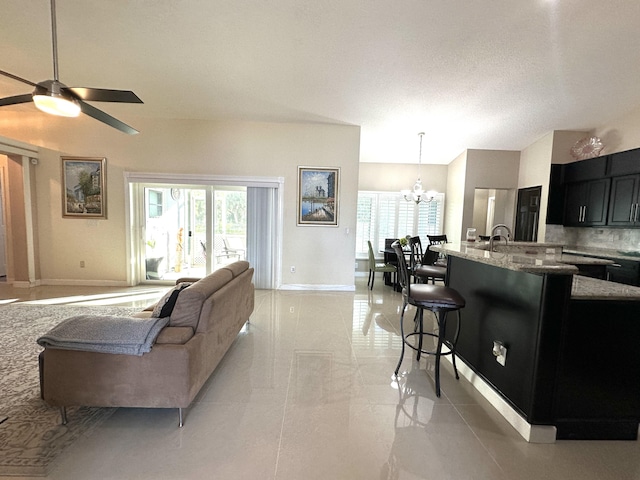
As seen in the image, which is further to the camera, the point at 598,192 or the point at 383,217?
the point at 383,217

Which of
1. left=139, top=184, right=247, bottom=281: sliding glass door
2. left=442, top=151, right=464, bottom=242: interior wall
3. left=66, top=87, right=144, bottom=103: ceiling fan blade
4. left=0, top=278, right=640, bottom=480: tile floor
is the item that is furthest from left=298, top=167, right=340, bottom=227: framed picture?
left=66, top=87, right=144, bottom=103: ceiling fan blade

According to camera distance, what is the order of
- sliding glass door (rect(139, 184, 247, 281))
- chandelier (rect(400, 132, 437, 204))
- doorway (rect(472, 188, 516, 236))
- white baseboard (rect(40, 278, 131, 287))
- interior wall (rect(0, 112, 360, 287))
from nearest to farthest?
interior wall (rect(0, 112, 360, 287)) < white baseboard (rect(40, 278, 131, 287)) < sliding glass door (rect(139, 184, 247, 281)) < chandelier (rect(400, 132, 437, 204)) < doorway (rect(472, 188, 516, 236))

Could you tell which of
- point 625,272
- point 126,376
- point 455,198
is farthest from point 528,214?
point 126,376

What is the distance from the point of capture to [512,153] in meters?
6.18

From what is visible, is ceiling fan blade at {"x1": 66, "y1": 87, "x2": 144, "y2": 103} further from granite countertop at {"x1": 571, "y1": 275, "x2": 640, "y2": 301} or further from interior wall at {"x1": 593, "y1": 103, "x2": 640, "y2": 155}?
interior wall at {"x1": 593, "y1": 103, "x2": 640, "y2": 155}

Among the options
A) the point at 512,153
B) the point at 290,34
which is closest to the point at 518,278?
the point at 290,34

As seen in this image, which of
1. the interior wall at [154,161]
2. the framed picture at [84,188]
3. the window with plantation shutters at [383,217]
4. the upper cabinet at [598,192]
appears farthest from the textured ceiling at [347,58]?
the window with plantation shutters at [383,217]

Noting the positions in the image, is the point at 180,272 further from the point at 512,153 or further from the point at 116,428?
the point at 512,153

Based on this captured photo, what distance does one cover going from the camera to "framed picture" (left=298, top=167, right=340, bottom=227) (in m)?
5.21

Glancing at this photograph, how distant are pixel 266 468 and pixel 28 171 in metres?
6.36

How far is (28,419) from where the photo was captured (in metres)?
1.81

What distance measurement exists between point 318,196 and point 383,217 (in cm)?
249

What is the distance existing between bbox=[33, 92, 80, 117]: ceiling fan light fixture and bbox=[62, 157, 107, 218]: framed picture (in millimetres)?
3391

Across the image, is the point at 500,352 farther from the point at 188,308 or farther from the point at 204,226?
the point at 204,226
